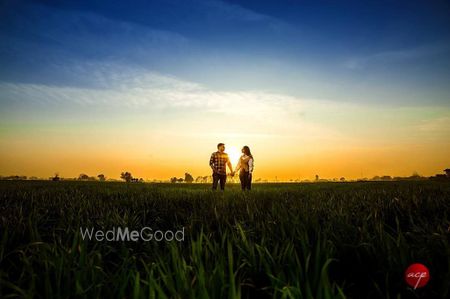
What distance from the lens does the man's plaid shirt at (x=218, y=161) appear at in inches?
701

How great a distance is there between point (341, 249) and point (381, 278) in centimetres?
63

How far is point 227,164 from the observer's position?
18.1m

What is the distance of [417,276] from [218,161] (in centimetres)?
1573

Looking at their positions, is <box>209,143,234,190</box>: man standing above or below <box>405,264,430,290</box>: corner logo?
above

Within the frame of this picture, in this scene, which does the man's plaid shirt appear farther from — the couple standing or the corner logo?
the corner logo

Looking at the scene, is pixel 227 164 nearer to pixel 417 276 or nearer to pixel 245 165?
pixel 245 165

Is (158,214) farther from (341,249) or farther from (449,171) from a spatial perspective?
(449,171)

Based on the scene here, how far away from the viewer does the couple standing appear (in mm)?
17562

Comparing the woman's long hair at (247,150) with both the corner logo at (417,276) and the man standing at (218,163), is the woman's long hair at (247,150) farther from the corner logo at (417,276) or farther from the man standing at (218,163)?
the corner logo at (417,276)

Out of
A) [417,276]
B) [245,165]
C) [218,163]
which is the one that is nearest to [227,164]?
[218,163]

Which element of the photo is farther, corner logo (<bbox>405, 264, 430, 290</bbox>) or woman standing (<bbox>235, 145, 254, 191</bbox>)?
woman standing (<bbox>235, 145, 254, 191</bbox>)

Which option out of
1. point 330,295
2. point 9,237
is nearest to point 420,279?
point 330,295

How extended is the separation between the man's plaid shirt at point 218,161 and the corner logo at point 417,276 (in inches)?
616

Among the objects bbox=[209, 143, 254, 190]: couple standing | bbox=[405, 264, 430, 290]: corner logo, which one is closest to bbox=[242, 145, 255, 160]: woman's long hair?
bbox=[209, 143, 254, 190]: couple standing
